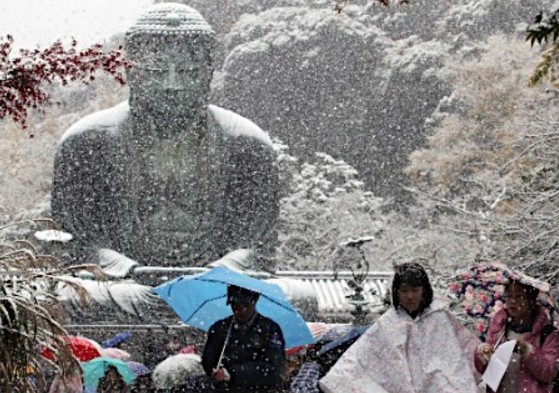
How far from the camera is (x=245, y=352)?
247 inches

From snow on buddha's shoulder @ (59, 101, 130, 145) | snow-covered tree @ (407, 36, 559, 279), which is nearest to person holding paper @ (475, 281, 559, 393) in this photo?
snow on buddha's shoulder @ (59, 101, 130, 145)

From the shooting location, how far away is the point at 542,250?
11086 millimetres

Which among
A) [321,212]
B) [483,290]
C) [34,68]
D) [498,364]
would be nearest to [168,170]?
[483,290]

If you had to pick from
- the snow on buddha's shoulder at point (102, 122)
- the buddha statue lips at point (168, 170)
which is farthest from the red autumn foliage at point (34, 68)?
the snow on buddha's shoulder at point (102, 122)

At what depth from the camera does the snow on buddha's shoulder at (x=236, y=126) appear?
495 inches

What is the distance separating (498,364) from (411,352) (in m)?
0.45

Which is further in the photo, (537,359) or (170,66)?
(170,66)

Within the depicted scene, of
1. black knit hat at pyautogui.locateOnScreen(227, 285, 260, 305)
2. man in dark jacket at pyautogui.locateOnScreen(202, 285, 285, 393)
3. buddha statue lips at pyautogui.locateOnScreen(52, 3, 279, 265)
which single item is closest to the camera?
man in dark jacket at pyautogui.locateOnScreen(202, 285, 285, 393)

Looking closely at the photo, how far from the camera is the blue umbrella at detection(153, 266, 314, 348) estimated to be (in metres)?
7.07

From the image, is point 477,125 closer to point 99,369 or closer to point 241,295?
point 99,369

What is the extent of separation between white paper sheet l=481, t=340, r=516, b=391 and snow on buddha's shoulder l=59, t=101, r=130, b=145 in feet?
24.9

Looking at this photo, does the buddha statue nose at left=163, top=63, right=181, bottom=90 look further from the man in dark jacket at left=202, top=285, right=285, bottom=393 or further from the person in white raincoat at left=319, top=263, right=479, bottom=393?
the person in white raincoat at left=319, top=263, right=479, bottom=393

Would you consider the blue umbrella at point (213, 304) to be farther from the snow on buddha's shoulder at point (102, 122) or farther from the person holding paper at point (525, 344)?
the snow on buddha's shoulder at point (102, 122)

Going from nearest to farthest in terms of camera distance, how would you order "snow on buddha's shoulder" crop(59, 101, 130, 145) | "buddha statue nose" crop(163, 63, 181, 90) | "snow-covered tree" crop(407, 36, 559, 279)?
"buddha statue nose" crop(163, 63, 181, 90), "snow on buddha's shoulder" crop(59, 101, 130, 145), "snow-covered tree" crop(407, 36, 559, 279)
